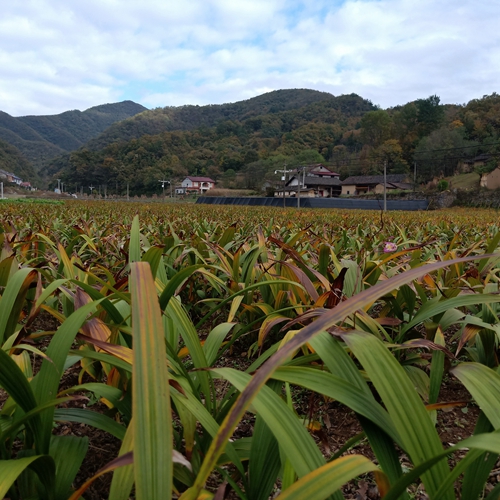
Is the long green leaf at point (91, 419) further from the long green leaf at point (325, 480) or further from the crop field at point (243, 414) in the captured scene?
the long green leaf at point (325, 480)

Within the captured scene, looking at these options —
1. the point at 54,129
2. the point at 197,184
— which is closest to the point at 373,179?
the point at 197,184

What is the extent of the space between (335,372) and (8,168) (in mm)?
108506

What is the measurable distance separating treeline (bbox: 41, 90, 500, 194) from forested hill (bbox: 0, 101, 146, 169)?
2130 cm

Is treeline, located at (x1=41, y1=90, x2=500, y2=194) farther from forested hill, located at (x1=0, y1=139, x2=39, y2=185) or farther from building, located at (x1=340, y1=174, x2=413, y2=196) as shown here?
forested hill, located at (x1=0, y1=139, x2=39, y2=185)

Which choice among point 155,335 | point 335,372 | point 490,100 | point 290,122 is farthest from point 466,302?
point 290,122

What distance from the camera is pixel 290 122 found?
99.3 meters

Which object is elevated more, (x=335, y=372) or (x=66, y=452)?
(x=335, y=372)

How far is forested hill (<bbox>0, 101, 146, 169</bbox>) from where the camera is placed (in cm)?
12850

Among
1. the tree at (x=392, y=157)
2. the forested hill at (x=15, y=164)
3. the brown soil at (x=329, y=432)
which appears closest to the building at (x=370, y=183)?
the tree at (x=392, y=157)

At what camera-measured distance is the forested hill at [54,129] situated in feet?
422

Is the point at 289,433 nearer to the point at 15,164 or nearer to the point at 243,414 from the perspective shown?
the point at 243,414

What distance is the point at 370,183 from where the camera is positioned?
203ft

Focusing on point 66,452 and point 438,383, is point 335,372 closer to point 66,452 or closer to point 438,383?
point 438,383

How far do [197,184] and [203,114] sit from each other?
170 feet
